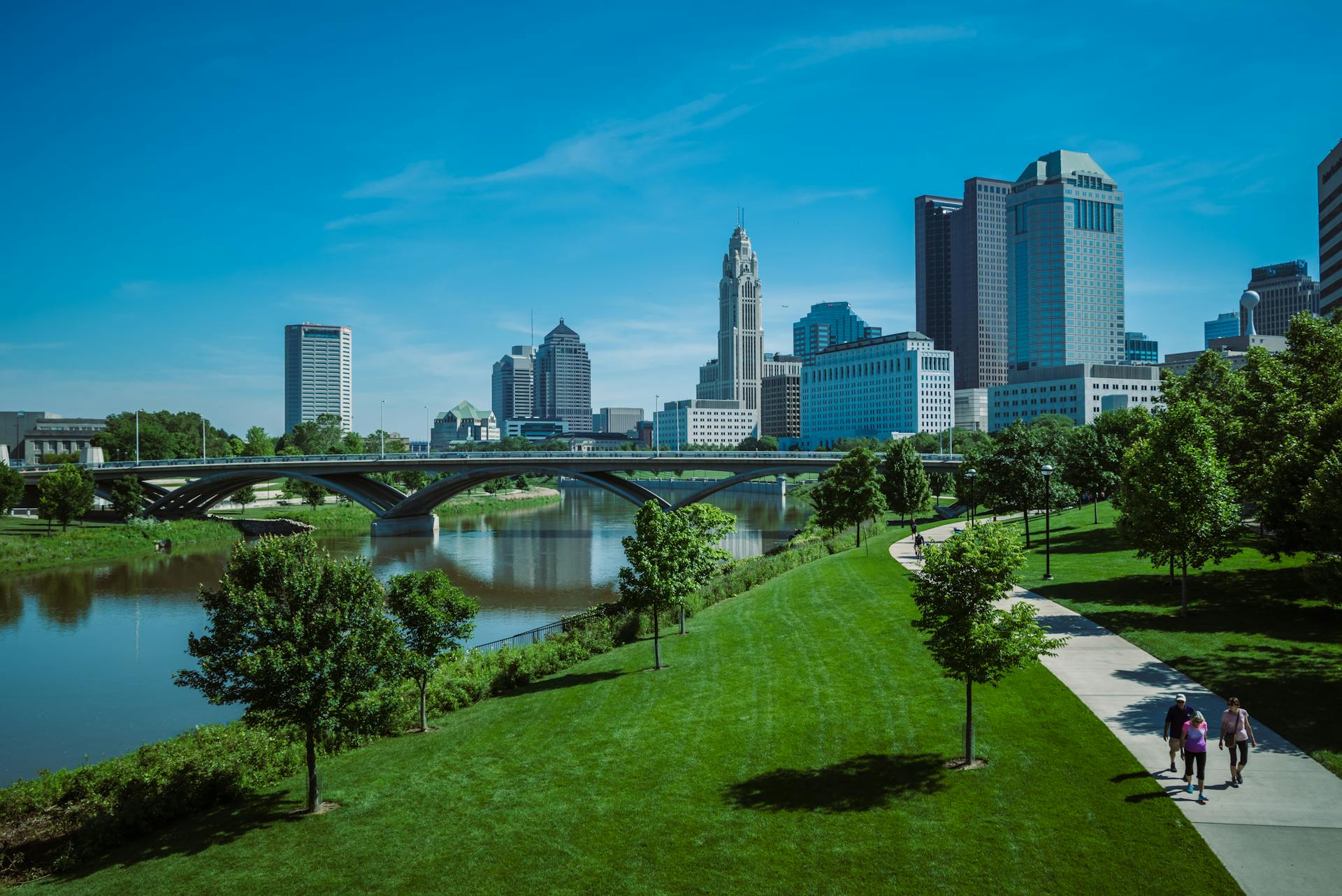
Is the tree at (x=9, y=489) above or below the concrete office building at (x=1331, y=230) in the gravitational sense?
below

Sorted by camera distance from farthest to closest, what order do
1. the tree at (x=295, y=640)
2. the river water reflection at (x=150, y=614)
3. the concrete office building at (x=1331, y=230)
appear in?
the concrete office building at (x=1331, y=230) → the river water reflection at (x=150, y=614) → the tree at (x=295, y=640)

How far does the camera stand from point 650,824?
13344 millimetres

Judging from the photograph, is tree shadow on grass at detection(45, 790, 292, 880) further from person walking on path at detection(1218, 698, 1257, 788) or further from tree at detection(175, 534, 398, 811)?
person walking on path at detection(1218, 698, 1257, 788)

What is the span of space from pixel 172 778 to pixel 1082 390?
17325cm

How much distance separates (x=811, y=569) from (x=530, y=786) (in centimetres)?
2431

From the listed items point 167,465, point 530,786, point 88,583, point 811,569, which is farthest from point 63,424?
point 530,786

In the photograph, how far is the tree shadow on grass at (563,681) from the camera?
908 inches

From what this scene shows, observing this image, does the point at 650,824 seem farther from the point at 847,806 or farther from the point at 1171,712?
the point at 1171,712

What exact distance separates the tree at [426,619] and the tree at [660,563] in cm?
532

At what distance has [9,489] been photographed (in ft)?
218

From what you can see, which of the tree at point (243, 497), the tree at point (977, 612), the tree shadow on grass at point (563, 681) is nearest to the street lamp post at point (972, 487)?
the tree shadow on grass at point (563, 681)

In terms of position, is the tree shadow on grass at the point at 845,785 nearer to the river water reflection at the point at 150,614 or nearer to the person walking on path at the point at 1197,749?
the person walking on path at the point at 1197,749

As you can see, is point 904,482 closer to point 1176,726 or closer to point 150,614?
point 1176,726

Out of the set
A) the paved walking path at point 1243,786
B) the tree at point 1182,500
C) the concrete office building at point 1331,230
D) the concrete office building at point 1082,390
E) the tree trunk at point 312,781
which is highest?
the concrete office building at point 1331,230
